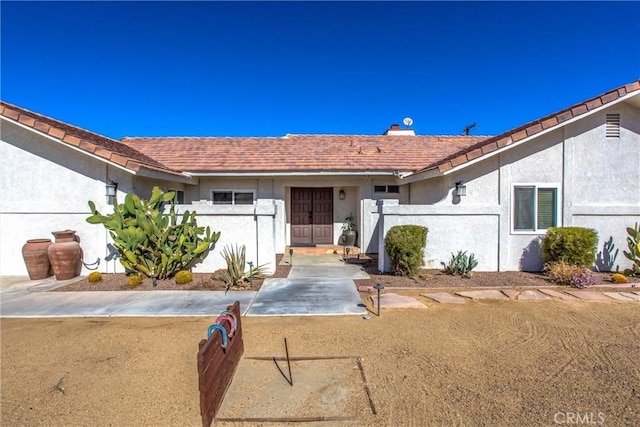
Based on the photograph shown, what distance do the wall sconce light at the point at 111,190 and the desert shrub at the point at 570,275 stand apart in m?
11.2

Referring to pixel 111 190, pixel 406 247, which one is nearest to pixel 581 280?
pixel 406 247

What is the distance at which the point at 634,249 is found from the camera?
324 inches

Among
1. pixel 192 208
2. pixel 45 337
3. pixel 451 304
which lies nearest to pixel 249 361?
pixel 45 337

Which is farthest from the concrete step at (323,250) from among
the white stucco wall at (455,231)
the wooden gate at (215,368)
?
the wooden gate at (215,368)

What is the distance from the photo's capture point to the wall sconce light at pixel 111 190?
8375mm

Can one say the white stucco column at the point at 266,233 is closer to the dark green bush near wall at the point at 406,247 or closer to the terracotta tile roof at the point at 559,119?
the dark green bush near wall at the point at 406,247

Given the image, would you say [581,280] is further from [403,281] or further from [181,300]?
[181,300]

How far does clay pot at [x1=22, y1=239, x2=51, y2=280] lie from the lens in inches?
A: 322

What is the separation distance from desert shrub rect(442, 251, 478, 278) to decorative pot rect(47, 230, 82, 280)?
31.3 feet

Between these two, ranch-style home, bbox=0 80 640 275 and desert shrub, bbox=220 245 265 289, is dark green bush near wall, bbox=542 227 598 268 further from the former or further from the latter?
desert shrub, bbox=220 245 265 289

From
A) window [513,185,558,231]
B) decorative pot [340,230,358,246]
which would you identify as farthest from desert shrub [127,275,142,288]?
window [513,185,558,231]

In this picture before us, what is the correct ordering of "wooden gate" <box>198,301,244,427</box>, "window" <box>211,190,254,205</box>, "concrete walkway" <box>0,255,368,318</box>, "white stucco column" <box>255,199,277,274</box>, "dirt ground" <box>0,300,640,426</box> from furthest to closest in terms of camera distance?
"window" <box>211,190,254,205</box> < "white stucco column" <box>255,199,277,274</box> < "concrete walkway" <box>0,255,368,318</box> < "dirt ground" <box>0,300,640,426</box> < "wooden gate" <box>198,301,244,427</box>

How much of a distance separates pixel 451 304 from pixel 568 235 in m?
4.15

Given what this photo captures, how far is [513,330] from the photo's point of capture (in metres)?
5.16
